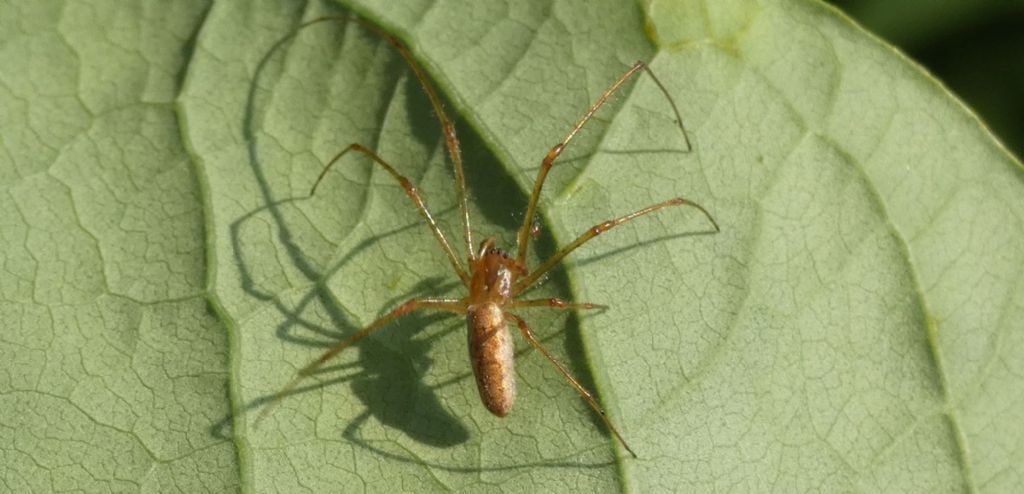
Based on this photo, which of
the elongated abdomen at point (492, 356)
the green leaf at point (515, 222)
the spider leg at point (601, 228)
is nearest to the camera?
the elongated abdomen at point (492, 356)

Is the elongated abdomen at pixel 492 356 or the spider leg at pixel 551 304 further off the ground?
the spider leg at pixel 551 304

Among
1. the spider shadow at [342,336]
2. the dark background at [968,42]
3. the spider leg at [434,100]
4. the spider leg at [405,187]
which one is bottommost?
the spider shadow at [342,336]

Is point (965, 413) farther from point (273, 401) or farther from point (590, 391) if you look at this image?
point (273, 401)

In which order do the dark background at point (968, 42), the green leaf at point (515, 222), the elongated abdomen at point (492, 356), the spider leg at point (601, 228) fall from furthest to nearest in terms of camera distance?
the dark background at point (968, 42) < the spider leg at point (601, 228) < the green leaf at point (515, 222) < the elongated abdomen at point (492, 356)

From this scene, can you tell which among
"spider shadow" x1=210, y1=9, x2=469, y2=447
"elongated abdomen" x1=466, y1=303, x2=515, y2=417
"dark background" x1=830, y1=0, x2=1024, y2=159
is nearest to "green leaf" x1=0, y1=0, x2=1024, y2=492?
"spider shadow" x1=210, y1=9, x2=469, y2=447

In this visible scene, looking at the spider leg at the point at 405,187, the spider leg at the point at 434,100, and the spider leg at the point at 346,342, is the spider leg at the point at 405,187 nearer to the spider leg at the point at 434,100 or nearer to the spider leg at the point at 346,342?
the spider leg at the point at 434,100

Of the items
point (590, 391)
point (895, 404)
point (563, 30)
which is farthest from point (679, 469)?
point (563, 30)

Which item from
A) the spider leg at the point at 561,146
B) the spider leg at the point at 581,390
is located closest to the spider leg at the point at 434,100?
the spider leg at the point at 561,146

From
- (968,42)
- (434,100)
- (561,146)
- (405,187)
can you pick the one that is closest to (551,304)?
(561,146)
